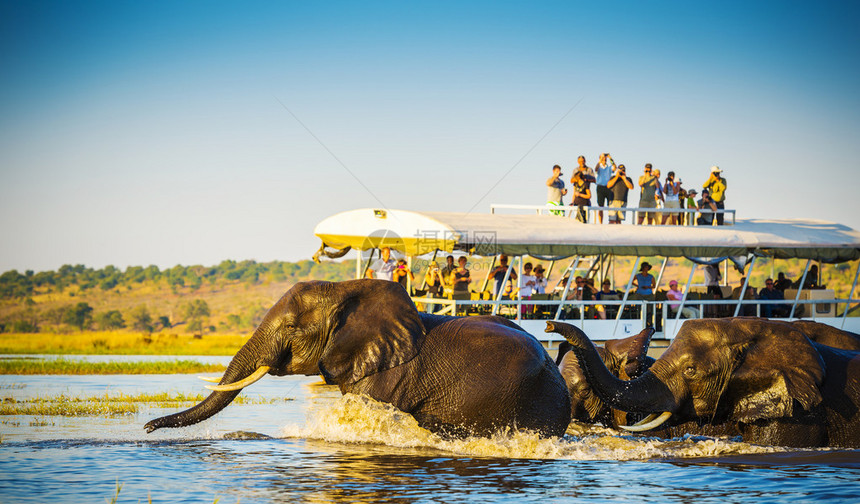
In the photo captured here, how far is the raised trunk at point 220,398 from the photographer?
960cm

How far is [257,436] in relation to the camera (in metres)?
11.1

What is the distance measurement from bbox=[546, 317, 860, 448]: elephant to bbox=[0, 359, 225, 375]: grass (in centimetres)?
1446

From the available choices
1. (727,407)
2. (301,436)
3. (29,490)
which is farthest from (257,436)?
(727,407)

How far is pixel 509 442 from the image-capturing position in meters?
9.66

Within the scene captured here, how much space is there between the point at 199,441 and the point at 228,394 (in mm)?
1038

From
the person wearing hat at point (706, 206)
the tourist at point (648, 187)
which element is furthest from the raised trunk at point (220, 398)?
the person wearing hat at point (706, 206)

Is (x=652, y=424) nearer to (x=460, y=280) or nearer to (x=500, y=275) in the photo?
(x=460, y=280)

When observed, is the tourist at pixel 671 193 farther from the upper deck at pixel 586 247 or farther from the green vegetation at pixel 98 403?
the green vegetation at pixel 98 403

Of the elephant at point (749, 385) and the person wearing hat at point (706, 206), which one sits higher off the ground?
the person wearing hat at point (706, 206)

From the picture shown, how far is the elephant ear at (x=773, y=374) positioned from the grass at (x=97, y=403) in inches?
303

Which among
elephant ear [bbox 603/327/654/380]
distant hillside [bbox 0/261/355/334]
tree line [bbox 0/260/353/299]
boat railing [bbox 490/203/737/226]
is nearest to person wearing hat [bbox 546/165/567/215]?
boat railing [bbox 490/203/737/226]

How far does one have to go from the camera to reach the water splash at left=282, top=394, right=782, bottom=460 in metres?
9.63

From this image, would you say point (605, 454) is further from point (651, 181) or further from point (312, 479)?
point (651, 181)

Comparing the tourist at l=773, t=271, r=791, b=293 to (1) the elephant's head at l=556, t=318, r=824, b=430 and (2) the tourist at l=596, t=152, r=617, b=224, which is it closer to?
(2) the tourist at l=596, t=152, r=617, b=224
